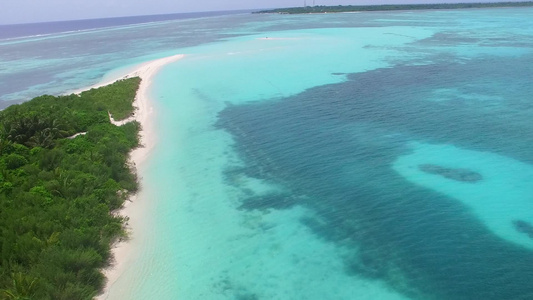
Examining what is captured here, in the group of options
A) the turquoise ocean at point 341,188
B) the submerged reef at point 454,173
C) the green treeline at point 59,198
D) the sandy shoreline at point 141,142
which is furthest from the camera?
the submerged reef at point 454,173

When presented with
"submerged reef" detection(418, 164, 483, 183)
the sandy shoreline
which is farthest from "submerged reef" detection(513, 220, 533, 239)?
the sandy shoreline

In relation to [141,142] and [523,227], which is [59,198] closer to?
[141,142]

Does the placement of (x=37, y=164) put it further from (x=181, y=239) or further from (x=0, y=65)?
(x=0, y=65)

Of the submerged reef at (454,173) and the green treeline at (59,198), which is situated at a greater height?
the green treeline at (59,198)

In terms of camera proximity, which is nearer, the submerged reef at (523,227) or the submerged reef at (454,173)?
the submerged reef at (523,227)

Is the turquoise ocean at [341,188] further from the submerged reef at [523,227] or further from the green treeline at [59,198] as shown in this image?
the green treeline at [59,198]

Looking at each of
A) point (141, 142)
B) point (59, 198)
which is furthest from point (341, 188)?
point (141, 142)

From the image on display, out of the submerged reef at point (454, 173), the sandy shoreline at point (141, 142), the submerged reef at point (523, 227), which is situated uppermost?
the sandy shoreline at point (141, 142)

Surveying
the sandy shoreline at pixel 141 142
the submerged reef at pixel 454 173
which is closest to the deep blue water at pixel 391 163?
the submerged reef at pixel 454 173

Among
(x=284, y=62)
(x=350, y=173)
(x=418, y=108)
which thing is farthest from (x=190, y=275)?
(x=284, y=62)
